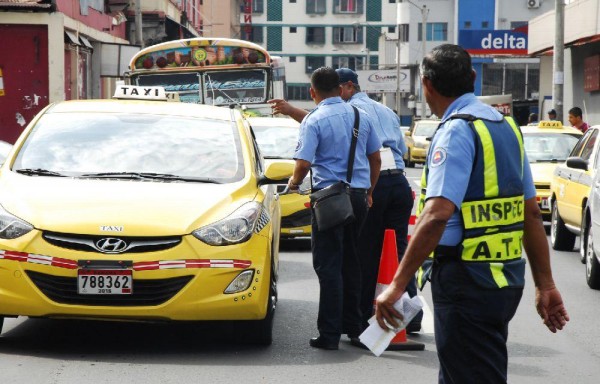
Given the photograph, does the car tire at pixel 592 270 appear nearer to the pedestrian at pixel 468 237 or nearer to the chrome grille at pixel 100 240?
the chrome grille at pixel 100 240

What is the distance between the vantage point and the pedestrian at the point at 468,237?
456 cm

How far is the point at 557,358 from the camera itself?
8.14 m

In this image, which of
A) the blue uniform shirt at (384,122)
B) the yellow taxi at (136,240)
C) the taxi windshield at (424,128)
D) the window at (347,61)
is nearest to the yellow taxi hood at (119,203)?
the yellow taxi at (136,240)

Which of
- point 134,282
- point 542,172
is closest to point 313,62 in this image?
point 542,172

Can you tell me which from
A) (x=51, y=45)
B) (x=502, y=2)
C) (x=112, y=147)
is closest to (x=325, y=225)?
(x=112, y=147)

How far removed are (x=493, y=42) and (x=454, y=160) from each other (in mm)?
63903

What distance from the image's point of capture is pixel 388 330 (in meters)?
4.64

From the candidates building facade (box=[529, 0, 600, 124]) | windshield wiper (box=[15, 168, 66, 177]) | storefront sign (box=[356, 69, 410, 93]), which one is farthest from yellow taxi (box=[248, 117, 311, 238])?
storefront sign (box=[356, 69, 410, 93])

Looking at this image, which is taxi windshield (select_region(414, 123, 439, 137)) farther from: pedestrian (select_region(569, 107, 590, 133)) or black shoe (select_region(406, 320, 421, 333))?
black shoe (select_region(406, 320, 421, 333))

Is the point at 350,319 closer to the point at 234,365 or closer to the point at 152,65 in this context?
the point at 234,365

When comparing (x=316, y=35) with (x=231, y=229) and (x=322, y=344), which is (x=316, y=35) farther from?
(x=231, y=229)

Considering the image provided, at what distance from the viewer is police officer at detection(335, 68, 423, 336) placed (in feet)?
28.2

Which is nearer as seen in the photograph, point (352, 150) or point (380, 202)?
point (352, 150)

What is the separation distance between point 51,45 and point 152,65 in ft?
27.6
